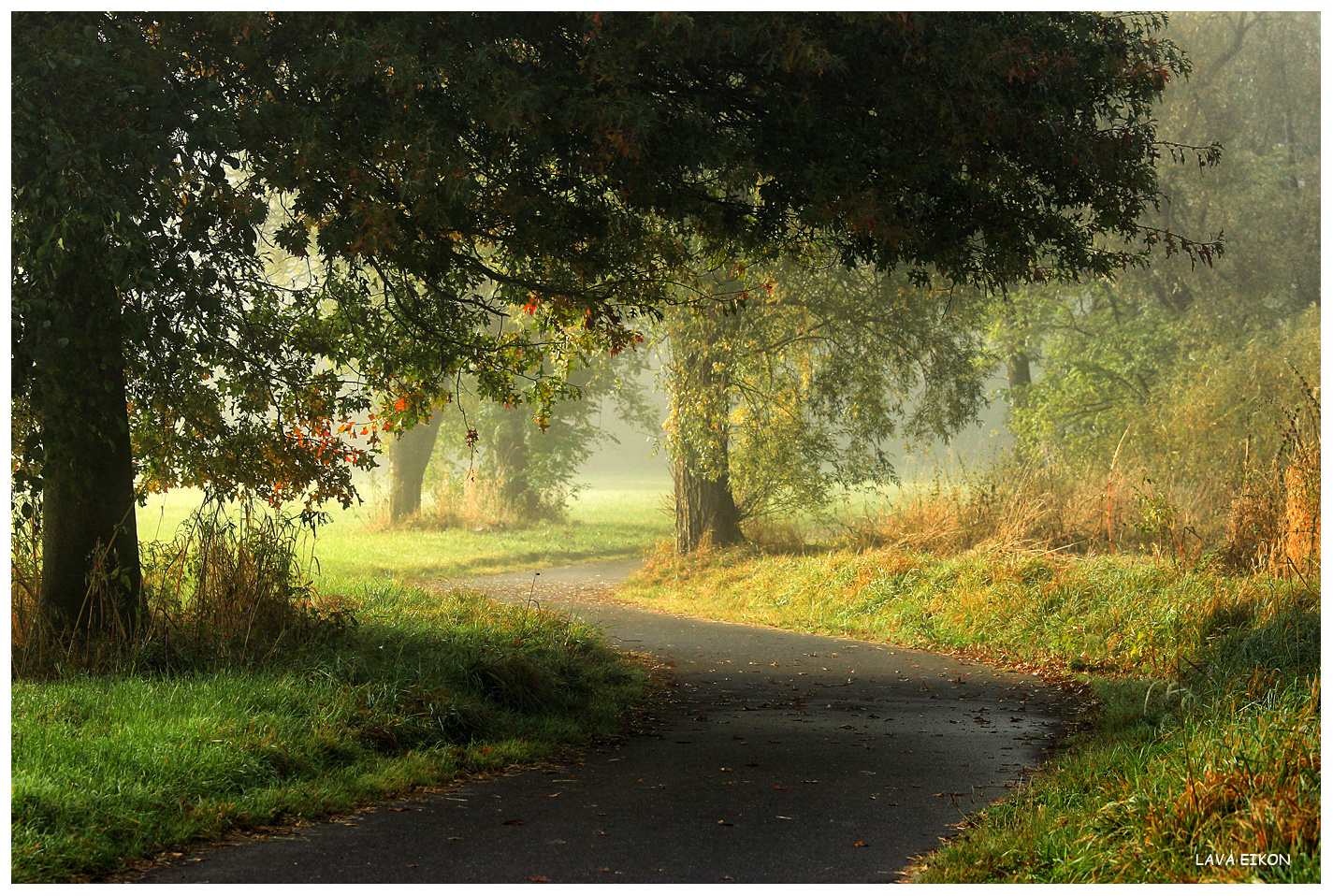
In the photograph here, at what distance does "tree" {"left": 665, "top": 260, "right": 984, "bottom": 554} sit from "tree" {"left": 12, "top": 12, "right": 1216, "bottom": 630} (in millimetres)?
9121

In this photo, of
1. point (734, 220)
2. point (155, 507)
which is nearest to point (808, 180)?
point (734, 220)

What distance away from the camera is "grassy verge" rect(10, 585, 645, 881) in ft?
17.2

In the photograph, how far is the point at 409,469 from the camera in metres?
29.8

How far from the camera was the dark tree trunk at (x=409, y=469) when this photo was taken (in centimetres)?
2939

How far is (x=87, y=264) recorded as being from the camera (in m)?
7.01

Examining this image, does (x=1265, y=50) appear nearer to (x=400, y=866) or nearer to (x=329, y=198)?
(x=329, y=198)

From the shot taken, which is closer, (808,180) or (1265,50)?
(808,180)

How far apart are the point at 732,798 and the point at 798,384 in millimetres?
13258

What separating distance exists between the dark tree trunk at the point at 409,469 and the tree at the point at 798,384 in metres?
11.8

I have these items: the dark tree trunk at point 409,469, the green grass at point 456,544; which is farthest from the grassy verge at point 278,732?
the dark tree trunk at point 409,469

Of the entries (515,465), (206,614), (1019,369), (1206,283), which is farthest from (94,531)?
(1019,369)

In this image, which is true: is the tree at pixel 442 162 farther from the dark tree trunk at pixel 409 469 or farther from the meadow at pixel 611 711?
the dark tree trunk at pixel 409 469

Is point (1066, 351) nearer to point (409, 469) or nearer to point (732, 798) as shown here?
point (409, 469)

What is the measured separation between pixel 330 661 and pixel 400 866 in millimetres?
3546
